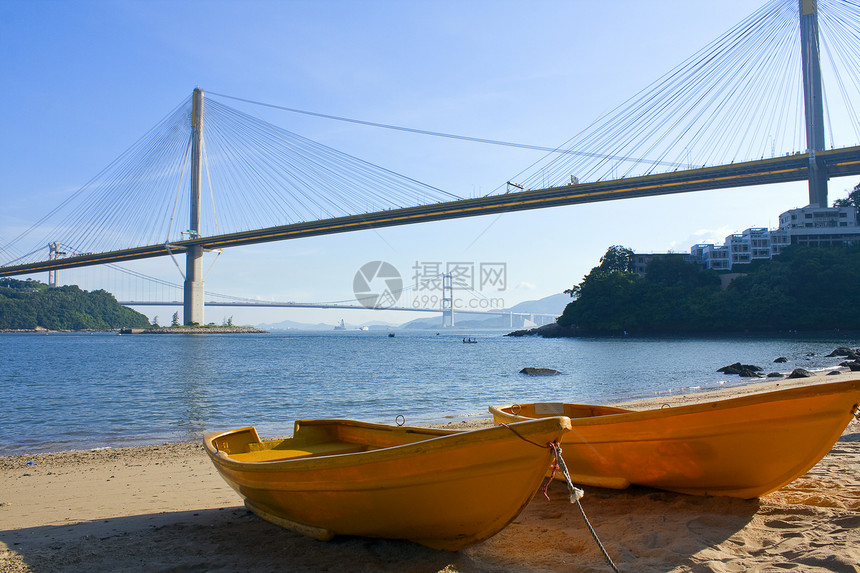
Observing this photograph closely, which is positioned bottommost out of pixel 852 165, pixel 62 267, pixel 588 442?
pixel 588 442

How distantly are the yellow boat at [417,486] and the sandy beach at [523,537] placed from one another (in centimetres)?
15

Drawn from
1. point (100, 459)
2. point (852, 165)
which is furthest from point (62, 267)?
point (852, 165)

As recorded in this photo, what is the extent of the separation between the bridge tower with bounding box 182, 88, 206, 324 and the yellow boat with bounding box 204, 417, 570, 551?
152ft

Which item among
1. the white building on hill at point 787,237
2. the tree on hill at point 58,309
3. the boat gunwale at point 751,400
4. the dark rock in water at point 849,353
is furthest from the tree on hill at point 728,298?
the tree on hill at point 58,309

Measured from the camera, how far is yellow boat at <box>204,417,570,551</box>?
2.65 metres

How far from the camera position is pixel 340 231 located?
38.4 m

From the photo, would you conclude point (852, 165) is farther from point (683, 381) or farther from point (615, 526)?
point (615, 526)

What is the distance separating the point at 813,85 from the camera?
107ft

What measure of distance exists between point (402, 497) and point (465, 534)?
0.41m

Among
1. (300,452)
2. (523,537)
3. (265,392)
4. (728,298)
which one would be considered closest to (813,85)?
(728,298)

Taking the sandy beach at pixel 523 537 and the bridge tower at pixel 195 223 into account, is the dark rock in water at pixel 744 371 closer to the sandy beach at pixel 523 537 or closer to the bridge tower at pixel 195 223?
the sandy beach at pixel 523 537

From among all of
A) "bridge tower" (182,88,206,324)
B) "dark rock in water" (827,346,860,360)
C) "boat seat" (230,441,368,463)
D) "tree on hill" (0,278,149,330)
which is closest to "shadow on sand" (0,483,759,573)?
"boat seat" (230,441,368,463)

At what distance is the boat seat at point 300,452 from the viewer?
13.8 ft

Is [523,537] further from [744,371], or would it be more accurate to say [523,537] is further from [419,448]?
[744,371]
